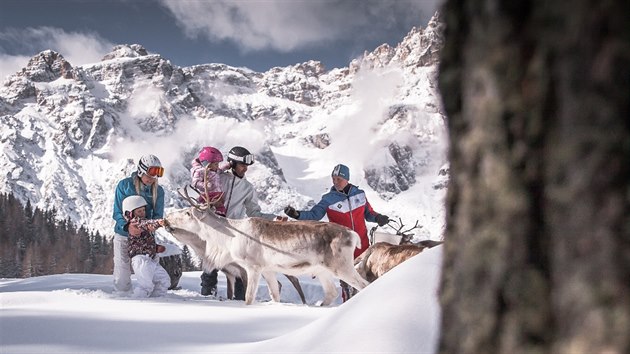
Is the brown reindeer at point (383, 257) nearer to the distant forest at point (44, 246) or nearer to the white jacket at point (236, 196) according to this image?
the white jacket at point (236, 196)

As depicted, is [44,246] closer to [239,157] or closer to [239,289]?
[239,289]

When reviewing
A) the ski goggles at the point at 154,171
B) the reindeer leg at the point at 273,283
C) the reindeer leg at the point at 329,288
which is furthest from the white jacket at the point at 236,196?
the reindeer leg at the point at 329,288

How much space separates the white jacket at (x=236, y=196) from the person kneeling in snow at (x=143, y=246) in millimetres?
1118

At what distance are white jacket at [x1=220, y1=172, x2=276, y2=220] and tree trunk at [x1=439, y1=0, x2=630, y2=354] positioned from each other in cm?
677

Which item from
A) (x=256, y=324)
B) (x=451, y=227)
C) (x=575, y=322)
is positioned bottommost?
(x=256, y=324)

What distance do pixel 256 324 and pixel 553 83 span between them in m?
3.81

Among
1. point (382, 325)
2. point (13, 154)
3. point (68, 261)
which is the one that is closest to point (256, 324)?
point (382, 325)

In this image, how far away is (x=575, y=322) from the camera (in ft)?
2.66

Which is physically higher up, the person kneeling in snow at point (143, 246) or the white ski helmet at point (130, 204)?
the white ski helmet at point (130, 204)

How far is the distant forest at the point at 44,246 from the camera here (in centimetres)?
5191

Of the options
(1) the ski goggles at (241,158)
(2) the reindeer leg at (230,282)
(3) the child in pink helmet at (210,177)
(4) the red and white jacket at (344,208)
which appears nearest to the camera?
(3) the child in pink helmet at (210,177)

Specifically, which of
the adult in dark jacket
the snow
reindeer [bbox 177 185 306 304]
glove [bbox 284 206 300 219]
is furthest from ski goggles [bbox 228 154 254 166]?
the snow

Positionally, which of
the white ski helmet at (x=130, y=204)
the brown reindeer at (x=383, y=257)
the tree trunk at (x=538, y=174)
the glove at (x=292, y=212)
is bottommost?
the brown reindeer at (x=383, y=257)

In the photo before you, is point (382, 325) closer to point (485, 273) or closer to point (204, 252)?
point (485, 273)
